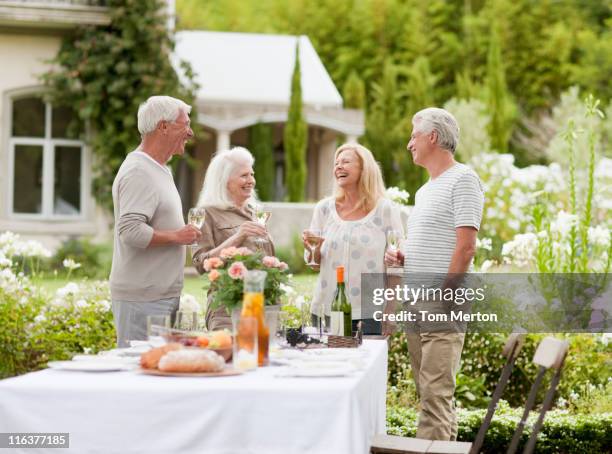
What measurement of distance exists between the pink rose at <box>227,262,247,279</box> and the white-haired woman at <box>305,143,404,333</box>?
4.35 feet

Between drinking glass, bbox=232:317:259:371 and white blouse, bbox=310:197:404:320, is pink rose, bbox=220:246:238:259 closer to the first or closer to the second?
drinking glass, bbox=232:317:259:371

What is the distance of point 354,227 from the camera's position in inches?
205

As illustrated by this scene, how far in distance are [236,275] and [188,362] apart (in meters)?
0.51

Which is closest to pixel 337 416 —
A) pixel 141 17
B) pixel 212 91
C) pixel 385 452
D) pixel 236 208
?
pixel 385 452

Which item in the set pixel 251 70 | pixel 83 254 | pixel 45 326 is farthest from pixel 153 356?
pixel 251 70

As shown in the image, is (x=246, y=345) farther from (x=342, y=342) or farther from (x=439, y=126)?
(x=439, y=126)

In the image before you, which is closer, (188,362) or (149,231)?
(188,362)

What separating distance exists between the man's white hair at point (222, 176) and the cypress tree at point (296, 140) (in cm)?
1327

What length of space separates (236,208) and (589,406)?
305 cm

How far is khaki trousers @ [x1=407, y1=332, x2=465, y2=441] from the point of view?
14.9 feet

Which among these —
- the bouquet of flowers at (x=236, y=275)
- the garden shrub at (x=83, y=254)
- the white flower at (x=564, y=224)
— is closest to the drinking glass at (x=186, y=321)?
the bouquet of flowers at (x=236, y=275)

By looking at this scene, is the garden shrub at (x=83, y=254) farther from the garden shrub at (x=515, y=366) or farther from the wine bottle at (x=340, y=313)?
the wine bottle at (x=340, y=313)

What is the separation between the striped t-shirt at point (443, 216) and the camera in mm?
4578

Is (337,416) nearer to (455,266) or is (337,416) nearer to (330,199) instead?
(455,266)
